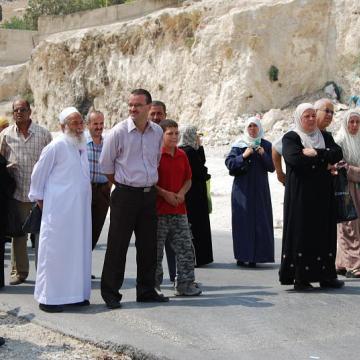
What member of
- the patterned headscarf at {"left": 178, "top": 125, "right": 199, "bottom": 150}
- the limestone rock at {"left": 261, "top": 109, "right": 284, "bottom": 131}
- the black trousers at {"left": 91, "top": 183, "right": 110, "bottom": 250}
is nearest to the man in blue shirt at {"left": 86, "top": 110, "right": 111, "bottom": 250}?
the black trousers at {"left": 91, "top": 183, "right": 110, "bottom": 250}

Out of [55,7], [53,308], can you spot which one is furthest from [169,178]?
[55,7]

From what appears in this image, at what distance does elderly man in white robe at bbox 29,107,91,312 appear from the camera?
6.50 metres

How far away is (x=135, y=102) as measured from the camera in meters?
6.38

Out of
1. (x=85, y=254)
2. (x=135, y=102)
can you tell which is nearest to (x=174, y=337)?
(x=85, y=254)

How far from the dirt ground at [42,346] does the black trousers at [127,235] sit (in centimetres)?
76

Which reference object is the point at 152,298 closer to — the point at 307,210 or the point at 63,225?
the point at 63,225

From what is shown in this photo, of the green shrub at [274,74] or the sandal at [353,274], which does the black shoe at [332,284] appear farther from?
the green shrub at [274,74]

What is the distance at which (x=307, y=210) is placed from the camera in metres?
6.95

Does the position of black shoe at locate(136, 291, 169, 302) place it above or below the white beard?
below

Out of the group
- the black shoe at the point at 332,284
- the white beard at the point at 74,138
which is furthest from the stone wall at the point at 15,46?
the black shoe at the point at 332,284

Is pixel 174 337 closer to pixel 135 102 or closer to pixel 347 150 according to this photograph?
pixel 135 102

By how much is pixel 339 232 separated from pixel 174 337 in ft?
11.4

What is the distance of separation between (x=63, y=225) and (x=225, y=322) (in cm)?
166

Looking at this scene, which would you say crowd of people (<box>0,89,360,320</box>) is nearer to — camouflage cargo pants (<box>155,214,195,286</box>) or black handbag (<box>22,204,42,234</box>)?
camouflage cargo pants (<box>155,214,195,286</box>)
